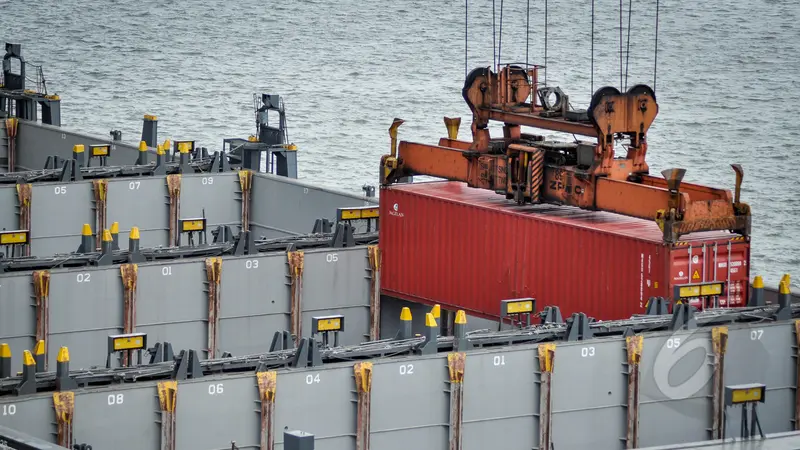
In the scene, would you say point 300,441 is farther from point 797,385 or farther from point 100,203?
point 100,203

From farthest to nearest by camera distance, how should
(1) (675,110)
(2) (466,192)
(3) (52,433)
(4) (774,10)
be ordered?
(4) (774,10)
(1) (675,110)
(2) (466,192)
(3) (52,433)

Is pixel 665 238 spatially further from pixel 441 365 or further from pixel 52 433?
pixel 52 433

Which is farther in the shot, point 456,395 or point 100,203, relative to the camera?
point 100,203

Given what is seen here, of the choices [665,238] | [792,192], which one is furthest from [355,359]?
[792,192]

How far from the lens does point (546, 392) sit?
95.5 feet

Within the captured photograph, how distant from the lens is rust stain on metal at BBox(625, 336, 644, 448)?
2938 cm

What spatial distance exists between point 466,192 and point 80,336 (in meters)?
8.56

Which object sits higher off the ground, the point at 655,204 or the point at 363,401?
the point at 655,204

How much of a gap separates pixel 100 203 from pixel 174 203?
1.86 m

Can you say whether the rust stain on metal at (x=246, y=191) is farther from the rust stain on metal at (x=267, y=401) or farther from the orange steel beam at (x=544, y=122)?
the rust stain on metal at (x=267, y=401)

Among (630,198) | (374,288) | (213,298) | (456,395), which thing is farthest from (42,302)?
(630,198)

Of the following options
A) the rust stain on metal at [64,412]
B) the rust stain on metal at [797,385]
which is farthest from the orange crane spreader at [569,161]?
the rust stain on metal at [64,412]

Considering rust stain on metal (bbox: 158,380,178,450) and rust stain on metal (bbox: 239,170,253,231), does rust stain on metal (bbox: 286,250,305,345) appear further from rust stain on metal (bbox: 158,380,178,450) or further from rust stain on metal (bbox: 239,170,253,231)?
rust stain on metal (bbox: 158,380,178,450)

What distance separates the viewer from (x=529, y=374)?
95.2ft
